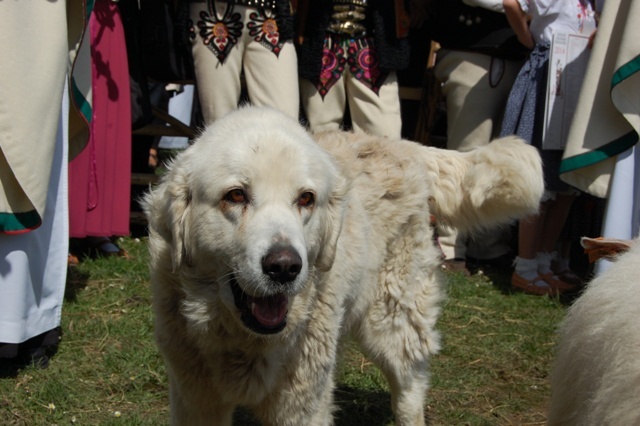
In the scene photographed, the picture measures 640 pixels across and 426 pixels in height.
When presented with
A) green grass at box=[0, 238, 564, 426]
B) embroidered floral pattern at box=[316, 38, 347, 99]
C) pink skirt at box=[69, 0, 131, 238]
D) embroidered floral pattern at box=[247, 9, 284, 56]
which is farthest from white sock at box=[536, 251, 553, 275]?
pink skirt at box=[69, 0, 131, 238]

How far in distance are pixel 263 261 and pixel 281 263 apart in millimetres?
56

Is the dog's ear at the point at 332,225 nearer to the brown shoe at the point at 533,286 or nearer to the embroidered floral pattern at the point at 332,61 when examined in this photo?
the embroidered floral pattern at the point at 332,61

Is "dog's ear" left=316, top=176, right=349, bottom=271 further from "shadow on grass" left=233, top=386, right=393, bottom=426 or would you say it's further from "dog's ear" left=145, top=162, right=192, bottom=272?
"shadow on grass" left=233, top=386, right=393, bottom=426

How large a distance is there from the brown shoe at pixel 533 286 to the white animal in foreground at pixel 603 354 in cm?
337

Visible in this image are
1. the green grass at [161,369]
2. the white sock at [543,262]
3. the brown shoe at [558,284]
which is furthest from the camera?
the white sock at [543,262]

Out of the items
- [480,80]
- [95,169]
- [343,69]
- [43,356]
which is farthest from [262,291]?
[480,80]

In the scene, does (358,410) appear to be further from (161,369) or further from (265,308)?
(265,308)

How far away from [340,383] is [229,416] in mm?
1544

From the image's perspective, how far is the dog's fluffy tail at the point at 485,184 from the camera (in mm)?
3701

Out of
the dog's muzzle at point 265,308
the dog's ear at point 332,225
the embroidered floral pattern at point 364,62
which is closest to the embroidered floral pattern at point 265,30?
the embroidered floral pattern at point 364,62

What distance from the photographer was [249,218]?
255 cm

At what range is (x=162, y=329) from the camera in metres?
2.88

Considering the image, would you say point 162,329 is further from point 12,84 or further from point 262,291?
point 12,84

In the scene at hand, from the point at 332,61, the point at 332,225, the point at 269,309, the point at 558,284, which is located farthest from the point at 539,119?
the point at 269,309
